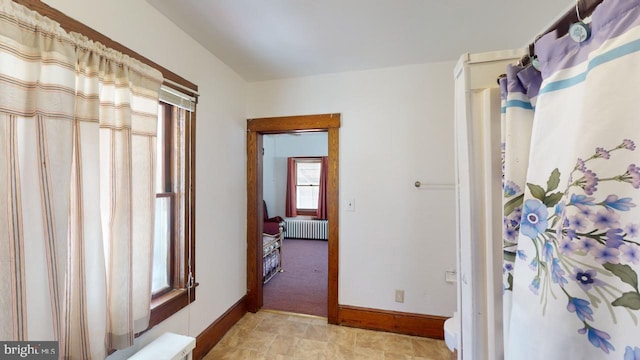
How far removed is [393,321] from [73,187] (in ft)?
7.96

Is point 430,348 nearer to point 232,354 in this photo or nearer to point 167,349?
point 232,354

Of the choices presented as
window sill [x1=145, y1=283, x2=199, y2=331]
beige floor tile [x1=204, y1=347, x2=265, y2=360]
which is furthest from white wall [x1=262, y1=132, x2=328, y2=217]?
window sill [x1=145, y1=283, x2=199, y2=331]

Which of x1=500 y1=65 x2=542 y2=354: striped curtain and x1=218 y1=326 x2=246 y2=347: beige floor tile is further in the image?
x1=218 y1=326 x2=246 y2=347: beige floor tile

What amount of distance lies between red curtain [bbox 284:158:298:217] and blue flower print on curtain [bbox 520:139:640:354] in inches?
217

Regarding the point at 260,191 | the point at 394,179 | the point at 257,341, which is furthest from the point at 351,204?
the point at 257,341

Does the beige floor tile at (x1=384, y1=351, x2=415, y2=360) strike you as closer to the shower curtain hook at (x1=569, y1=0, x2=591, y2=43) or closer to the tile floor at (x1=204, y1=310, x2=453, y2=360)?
the tile floor at (x1=204, y1=310, x2=453, y2=360)

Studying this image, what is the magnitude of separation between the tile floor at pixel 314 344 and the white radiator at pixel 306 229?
11.0 feet

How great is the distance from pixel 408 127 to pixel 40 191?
231cm

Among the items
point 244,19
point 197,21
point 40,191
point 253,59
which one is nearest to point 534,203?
point 40,191

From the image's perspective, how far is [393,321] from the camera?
221 centimetres

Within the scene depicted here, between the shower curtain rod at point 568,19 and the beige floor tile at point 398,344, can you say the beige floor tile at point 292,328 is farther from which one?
the shower curtain rod at point 568,19

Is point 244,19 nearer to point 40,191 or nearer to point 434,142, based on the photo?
point 40,191

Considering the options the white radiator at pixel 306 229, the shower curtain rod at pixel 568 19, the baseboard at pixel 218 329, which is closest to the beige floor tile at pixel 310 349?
the baseboard at pixel 218 329

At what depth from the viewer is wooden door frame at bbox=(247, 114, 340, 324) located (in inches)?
92.6
